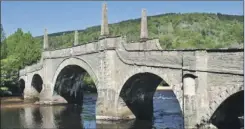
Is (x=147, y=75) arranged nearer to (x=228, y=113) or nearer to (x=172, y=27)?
(x=228, y=113)

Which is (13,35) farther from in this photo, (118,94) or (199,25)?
(199,25)

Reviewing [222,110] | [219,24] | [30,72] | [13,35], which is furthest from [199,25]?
[222,110]

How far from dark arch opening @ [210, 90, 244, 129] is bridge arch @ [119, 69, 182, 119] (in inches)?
411

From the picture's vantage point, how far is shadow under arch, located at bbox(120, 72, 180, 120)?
107 ft

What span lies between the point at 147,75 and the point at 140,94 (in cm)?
378

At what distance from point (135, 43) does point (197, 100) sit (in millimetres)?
14752

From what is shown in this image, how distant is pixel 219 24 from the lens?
5886 inches

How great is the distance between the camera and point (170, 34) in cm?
13050

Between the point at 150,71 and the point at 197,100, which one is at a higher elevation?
the point at 150,71

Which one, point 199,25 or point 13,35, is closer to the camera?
point 13,35

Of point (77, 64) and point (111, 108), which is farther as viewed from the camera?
point (77, 64)

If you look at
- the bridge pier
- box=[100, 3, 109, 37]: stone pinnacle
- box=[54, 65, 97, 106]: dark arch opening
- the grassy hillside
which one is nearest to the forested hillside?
the grassy hillside

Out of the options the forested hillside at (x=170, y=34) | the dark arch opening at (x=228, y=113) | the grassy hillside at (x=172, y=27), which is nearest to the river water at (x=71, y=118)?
the dark arch opening at (x=228, y=113)

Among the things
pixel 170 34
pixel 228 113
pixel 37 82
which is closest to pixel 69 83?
pixel 37 82
